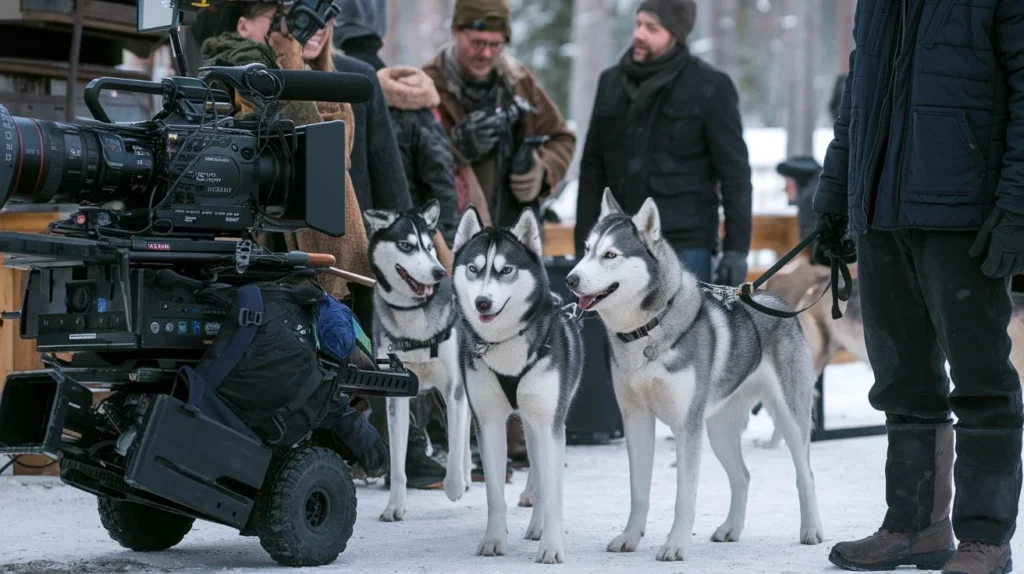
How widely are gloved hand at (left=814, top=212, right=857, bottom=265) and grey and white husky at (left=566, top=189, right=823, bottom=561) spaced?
535 millimetres

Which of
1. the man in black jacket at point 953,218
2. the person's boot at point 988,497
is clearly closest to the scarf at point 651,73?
the man in black jacket at point 953,218

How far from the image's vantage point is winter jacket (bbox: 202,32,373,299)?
5.27m

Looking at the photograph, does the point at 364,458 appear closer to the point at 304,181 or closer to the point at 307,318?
the point at 307,318

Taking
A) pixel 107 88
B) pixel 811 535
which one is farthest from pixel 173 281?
pixel 811 535

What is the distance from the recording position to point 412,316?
5.95 meters

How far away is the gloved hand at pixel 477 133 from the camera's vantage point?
7.31m

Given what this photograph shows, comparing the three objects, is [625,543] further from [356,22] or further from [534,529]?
[356,22]

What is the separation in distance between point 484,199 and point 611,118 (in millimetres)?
804

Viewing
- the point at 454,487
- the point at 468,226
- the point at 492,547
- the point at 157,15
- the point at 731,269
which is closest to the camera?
the point at 157,15

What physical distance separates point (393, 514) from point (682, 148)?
2689 mm

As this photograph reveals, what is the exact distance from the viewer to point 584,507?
19.6ft

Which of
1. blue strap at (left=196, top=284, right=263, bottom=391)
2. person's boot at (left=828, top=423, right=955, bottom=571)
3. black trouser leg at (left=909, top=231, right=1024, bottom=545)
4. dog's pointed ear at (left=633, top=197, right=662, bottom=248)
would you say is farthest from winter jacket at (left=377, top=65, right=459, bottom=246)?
black trouser leg at (left=909, top=231, right=1024, bottom=545)

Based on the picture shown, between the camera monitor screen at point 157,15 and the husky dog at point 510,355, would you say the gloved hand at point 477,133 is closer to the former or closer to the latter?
the husky dog at point 510,355

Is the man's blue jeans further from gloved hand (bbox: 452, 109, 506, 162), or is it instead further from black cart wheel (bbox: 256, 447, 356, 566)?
black cart wheel (bbox: 256, 447, 356, 566)
